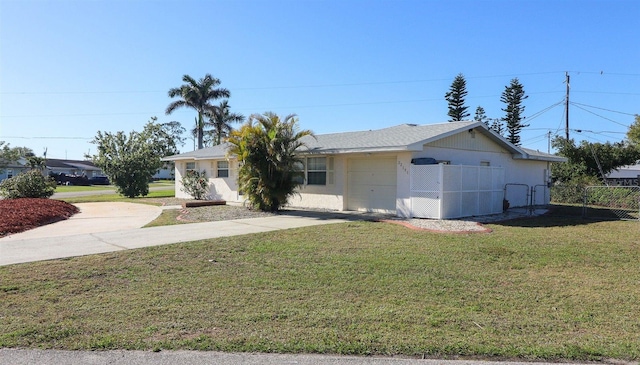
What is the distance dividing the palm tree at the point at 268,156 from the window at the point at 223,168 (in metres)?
6.65

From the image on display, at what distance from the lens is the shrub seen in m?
22.9

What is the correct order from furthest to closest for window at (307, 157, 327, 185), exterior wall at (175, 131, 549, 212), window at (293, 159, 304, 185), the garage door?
1. window at (307, 157, 327, 185)
2. window at (293, 159, 304, 185)
3. the garage door
4. exterior wall at (175, 131, 549, 212)

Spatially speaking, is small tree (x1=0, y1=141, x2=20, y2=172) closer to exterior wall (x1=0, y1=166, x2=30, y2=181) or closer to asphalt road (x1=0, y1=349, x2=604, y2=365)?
exterior wall (x1=0, y1=166, x2=30, y2=181)

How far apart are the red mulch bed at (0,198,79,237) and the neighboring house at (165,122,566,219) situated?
861 cm

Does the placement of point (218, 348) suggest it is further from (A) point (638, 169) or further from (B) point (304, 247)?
(A) point (638, 169)

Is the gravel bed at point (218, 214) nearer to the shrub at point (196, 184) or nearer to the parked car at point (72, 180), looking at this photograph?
the shrub at point (196, 184)

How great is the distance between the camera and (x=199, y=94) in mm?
43125

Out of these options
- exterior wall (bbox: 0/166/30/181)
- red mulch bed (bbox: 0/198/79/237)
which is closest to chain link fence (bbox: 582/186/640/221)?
red mulch bed (bbox: 0/198/79/237)

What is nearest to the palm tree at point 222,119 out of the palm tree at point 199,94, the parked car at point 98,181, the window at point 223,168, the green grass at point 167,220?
the palm tree at point 199,94

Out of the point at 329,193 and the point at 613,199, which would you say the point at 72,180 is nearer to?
the point at 329,193

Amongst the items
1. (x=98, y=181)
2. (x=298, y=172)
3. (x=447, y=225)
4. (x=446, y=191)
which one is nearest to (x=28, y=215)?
(x=298, y=172)

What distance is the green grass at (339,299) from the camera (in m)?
4.24

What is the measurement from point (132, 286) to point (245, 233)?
15.6 ft

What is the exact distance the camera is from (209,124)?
46.3 metres
